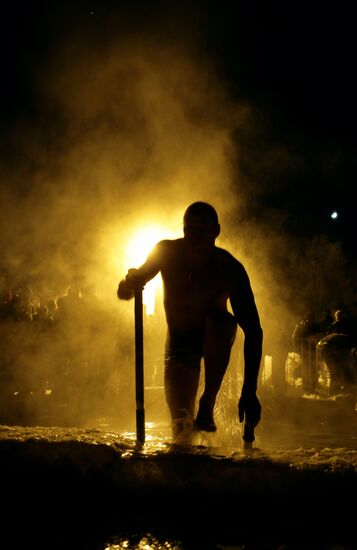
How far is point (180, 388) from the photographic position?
351 centimetres

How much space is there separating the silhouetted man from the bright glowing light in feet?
26.6

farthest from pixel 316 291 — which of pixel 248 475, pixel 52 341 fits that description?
pixel 248 475

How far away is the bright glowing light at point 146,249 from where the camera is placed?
12.2 m

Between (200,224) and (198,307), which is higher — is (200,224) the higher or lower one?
the higher one

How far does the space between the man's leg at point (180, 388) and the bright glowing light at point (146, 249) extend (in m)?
8.12

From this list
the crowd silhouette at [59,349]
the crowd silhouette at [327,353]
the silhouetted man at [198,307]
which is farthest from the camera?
the crowd silhouette at [327,353]

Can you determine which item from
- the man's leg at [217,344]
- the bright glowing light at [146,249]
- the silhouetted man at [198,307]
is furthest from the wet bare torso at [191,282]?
the bright glowing light at [146,249]

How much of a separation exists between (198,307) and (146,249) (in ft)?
29.0

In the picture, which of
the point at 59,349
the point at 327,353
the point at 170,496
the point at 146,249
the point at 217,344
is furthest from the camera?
the point at 146,249

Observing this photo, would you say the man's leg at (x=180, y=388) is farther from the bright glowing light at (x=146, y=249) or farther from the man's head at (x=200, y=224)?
the bright glowing light at (x=146, y=249)

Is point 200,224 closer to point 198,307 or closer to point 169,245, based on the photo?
point 169,245

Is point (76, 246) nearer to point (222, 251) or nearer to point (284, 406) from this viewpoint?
point (284, 406)

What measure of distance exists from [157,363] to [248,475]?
8366mm

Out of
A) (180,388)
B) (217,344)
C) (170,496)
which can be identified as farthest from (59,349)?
(170,496)
